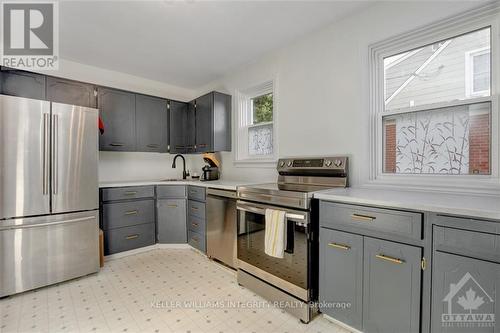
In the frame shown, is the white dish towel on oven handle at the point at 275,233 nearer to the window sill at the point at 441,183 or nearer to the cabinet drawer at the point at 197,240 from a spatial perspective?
the window sill at the point at 441,183

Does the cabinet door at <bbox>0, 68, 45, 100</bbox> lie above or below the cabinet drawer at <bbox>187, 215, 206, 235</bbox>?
above

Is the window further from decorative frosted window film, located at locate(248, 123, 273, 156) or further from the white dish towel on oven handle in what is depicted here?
the white dish towel on oven handle

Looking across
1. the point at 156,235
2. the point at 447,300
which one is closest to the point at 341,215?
the point at 447,300

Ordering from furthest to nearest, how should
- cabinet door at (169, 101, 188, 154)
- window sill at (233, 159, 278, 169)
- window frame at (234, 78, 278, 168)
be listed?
cabinet door at (169, 101, 188, 154), window frame at (234, 78, 278, 168), window sill at (233, 159, 278, 169)

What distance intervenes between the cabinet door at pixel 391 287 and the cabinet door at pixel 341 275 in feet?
0.15

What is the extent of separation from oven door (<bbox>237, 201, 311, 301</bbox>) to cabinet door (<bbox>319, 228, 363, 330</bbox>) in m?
0.13

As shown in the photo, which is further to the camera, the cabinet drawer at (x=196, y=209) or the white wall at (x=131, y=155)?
the white wall at (x=131, y=155)

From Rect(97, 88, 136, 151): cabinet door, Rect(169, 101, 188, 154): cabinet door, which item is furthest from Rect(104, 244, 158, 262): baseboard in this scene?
Rect(169, 101, 188, 154): cabinet door

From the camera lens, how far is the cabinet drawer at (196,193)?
295cm

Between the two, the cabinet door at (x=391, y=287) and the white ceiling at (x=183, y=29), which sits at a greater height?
the white ceiling at (x=183, y=29)

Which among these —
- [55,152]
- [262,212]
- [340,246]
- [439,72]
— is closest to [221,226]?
[262,212]

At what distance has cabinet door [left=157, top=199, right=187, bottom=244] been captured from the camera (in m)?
3.23

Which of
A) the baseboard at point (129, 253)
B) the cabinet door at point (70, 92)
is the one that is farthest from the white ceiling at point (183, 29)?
the baseboard at point (129, 253)

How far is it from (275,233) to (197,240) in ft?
5.11
